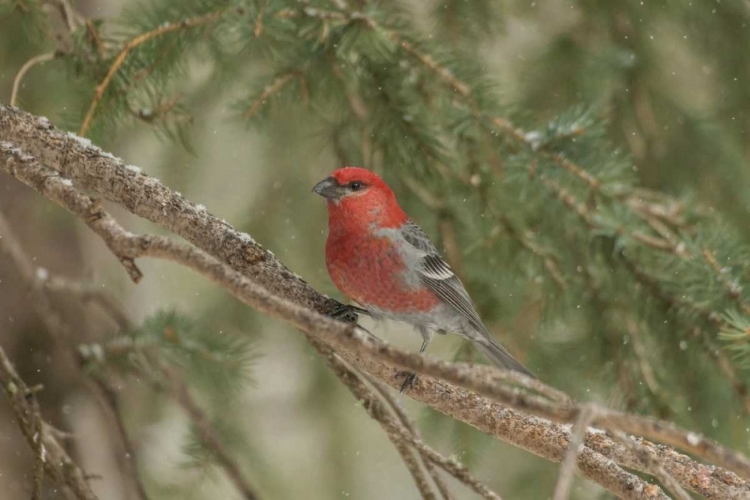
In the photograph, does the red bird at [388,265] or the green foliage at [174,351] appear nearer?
the green foliage at [174,351]

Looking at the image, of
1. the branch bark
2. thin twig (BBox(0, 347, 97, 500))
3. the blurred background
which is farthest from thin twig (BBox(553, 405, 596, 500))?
thin twig (BBox(0, 347, 97, 500))

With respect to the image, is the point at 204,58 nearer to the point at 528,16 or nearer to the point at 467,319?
the point at 467,319

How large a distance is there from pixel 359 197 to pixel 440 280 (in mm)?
527

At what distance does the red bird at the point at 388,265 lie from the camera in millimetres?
3377

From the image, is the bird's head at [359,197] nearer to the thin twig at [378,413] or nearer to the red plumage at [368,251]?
the red plumage at [368,251]

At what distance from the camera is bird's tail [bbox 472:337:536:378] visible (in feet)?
11.6

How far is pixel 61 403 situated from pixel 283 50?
7.10 feet

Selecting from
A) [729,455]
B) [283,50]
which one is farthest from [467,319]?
[729,455]

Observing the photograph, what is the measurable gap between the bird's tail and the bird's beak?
2.89 ft

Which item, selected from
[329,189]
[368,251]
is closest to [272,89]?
[329,189]

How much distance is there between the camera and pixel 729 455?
1388 millimetres

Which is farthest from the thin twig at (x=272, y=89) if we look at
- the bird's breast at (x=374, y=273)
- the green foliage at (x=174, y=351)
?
the green foliage at (x=174, y=351)

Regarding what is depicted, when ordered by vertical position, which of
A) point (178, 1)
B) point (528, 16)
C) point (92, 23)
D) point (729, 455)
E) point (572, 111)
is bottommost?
point (729, 455)

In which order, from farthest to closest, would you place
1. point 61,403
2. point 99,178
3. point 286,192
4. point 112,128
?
point 286,192 < point 61,403 < point 112,128 < point 99,178
